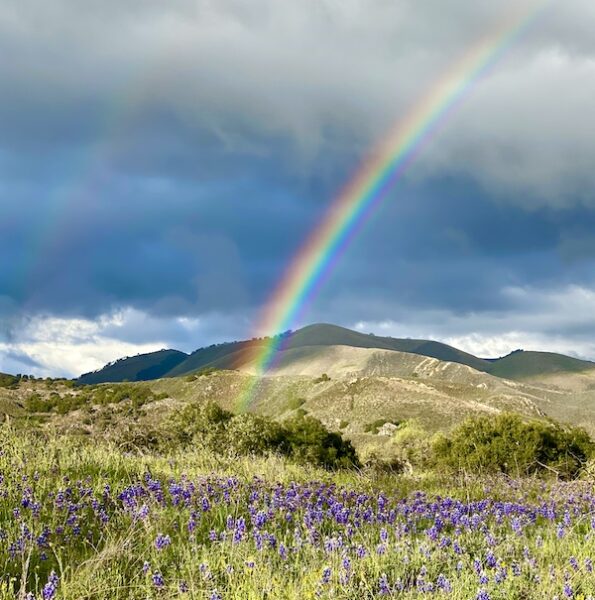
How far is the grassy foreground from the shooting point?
4613 mm

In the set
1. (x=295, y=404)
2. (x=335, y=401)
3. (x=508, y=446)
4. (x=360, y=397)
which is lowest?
(x=508, y=446)

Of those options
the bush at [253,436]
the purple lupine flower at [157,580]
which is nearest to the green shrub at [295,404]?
the bush at [253,436]

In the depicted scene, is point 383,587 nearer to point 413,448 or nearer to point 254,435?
point 254,435

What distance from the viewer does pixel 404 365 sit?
13975 centimetres

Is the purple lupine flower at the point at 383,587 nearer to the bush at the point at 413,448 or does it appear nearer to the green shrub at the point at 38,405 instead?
the bush at the point at 413,448

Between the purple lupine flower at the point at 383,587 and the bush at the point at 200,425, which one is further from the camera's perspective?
the bush at the point at 200,425

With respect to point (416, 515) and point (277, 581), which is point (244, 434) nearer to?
point (416, 515)

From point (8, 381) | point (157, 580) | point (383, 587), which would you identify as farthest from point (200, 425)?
point (8, 381)

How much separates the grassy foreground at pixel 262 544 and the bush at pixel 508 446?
43.2ft

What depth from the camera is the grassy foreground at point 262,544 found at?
15.1 feet

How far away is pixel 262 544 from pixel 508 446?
759 inches

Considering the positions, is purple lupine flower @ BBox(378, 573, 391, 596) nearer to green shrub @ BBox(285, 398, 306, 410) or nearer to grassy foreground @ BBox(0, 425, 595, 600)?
grassy foreground @ BBox(0, 425, 595, 600)

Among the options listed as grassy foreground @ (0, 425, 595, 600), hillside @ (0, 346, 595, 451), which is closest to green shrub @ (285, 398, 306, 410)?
hillside @ (0, 346, 595, 451)

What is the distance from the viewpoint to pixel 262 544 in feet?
17.1
